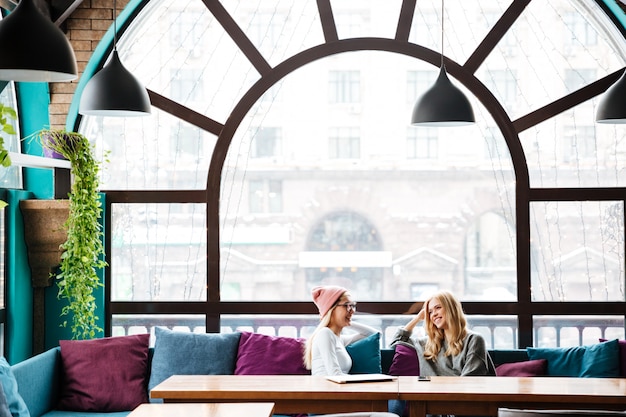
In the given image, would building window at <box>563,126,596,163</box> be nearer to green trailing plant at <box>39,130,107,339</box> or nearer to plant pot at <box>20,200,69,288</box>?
green trailing plant at <box>39,130,107,339</box>

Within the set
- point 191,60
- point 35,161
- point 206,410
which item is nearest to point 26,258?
point 35,161

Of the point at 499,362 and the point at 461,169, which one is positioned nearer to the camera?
the point at 499,362

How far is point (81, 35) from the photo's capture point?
6266 mm

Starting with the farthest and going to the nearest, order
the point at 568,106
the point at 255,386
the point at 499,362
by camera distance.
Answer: the point at 568,106 → the point at 499,362 → the point at 255,386

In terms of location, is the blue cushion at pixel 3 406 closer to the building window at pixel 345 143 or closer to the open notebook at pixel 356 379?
the open notebook at pixel 356 379

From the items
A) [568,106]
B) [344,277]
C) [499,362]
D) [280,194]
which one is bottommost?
[499,362]

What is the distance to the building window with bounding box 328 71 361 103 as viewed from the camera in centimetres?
625

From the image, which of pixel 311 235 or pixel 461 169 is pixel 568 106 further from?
pixel 311 235

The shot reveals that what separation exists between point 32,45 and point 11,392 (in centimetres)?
207

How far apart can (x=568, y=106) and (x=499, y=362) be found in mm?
1952

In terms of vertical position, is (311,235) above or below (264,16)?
below

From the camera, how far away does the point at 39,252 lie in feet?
19.6

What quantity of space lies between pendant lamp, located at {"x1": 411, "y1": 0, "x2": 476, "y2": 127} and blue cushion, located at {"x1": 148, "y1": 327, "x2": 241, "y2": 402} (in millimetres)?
2049

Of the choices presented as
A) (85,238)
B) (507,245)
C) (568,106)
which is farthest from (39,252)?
(568,106)
